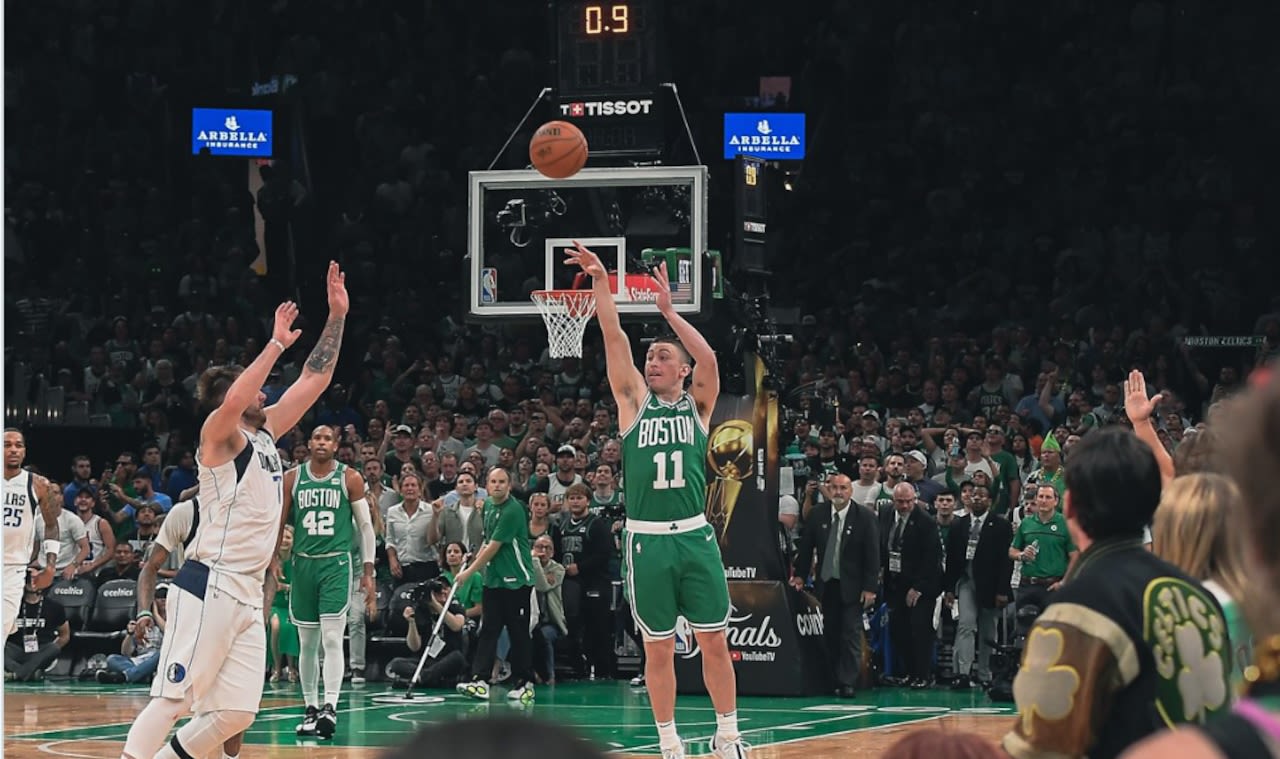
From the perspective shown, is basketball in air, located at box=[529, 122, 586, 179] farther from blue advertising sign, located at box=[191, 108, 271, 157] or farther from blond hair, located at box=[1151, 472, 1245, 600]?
blue advertising sign, located at box=[191, 108, 271, 157]

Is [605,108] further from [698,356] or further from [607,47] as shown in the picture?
[698,356]

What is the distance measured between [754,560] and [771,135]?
1200cm

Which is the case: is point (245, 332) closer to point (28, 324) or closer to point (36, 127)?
point (28, 324)

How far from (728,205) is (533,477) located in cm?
A: 560

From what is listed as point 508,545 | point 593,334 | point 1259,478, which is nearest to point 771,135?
point 593,334

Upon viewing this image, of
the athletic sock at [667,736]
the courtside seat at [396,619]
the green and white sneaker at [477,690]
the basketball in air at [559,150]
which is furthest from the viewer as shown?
the courtside seat at [396,619]

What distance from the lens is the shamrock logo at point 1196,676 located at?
402 centimetres

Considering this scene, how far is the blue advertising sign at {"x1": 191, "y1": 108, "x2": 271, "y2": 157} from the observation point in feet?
95.1

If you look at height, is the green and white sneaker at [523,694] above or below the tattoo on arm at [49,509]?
below

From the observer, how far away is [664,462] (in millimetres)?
10289

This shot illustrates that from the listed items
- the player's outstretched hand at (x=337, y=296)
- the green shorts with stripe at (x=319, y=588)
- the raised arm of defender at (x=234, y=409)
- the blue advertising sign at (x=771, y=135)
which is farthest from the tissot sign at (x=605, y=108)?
the blue advertising sign at (x=771, y=135)

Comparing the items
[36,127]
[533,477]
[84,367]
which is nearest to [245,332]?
[84,367]

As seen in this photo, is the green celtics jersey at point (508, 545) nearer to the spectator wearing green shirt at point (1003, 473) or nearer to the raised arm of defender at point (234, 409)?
the spectator wearing green shirt at point (1003, 473)

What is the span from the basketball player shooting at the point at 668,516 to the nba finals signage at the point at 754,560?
625cm
